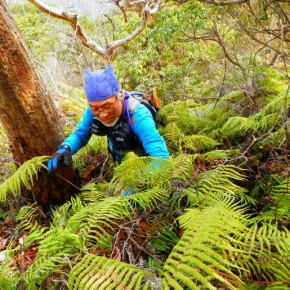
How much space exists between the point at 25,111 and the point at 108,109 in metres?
0.77

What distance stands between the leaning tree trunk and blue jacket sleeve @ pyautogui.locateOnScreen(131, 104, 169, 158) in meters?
0.83

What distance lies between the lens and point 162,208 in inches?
Result: 89.7

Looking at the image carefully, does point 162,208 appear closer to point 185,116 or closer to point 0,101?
point 0,101

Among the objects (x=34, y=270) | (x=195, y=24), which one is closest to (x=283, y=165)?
(x=34, y=270)

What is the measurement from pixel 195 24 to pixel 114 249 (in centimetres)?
459

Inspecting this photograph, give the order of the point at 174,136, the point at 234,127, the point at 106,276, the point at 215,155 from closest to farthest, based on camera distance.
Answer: the point at 106,276
the point at 215,155
the point at 174,136
the point at 234,127

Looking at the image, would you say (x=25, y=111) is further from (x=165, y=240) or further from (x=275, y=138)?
(x=275, y=138)

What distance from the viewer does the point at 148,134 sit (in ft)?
8.93

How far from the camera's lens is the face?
2656 millimetres

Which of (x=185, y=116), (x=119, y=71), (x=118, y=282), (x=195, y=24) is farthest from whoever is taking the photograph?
(x=119, y=71)

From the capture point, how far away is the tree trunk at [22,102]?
2.40 metres

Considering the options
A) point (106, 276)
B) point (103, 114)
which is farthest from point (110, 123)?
point (106, 276)

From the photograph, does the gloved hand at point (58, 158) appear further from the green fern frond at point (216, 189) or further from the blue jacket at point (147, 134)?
the green fern frond at point (216, 189)

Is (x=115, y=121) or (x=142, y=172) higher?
(x=115, y=121)
